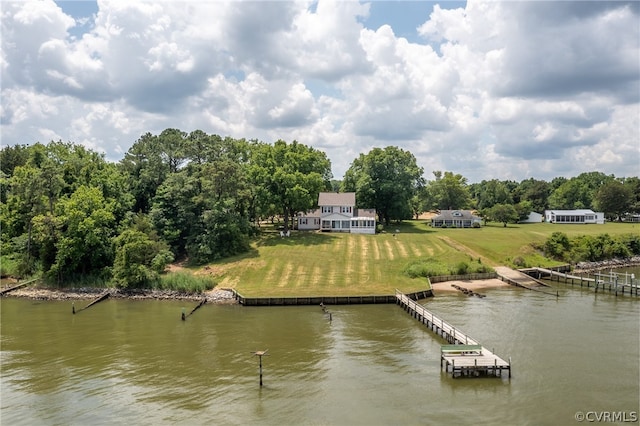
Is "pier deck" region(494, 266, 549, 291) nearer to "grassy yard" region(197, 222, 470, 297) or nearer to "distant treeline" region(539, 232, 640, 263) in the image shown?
"grassy yard" region(197, 222, 470, 297)

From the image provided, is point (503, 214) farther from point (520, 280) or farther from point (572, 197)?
point (520, 280)

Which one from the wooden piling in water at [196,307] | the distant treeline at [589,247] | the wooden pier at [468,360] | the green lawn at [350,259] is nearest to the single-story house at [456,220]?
the green lawn at [350,259]

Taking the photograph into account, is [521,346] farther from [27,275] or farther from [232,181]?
[27,275]

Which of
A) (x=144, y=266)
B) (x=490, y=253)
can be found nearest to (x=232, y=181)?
(x=144, y=266)

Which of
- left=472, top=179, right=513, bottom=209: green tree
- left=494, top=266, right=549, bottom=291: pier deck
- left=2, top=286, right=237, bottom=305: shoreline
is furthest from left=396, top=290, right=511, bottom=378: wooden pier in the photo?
left=472, top=179, right=513, bottom=209: green tree

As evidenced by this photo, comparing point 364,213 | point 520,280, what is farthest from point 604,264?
point 364,213
